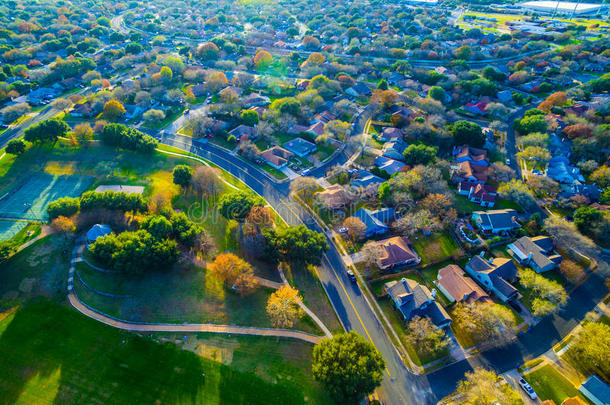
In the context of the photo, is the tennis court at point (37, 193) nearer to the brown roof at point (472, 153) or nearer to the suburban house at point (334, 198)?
the suburban house at point (334, 198)

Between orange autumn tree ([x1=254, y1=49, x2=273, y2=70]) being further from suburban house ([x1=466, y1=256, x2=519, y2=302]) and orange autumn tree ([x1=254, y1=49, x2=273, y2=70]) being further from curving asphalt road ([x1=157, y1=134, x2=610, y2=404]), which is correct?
suburban house ([x1=466, y1=256, x2=519, y2=302])

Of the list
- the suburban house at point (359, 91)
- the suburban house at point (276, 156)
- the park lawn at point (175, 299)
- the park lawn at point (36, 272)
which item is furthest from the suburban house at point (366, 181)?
the park lawn at point (36, 272)

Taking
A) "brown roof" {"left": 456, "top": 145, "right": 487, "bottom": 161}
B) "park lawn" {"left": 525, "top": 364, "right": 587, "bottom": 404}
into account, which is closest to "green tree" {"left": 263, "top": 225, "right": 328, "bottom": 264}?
"park lawn" {"left": 525, "top": 364, "right": 587, "bottom": 404}

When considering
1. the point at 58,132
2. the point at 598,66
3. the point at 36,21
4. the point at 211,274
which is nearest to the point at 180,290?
the point at 211,274

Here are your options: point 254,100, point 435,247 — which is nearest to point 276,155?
point 254,100

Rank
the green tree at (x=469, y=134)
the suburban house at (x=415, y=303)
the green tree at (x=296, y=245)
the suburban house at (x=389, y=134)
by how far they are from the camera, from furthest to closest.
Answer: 1. the suburban house at (x=389, y=134)
2. the green tree at (x=469, y=134)
3. the green tree at (x=296, y=245)
4. the suburban house at (x=415, y=303)

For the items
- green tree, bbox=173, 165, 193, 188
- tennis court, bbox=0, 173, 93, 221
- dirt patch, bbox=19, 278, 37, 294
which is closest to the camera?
dirt patch, bbox=19, 278, 37, 294

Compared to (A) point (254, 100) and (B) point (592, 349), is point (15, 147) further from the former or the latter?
(B) point (592, 349)
